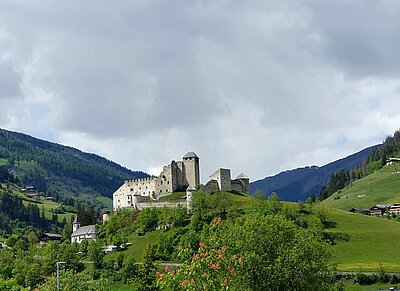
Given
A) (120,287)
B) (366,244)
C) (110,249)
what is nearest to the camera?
(120,287)

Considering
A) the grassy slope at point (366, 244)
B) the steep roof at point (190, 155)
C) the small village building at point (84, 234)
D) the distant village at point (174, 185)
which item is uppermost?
the steep roof at point (190, 155)

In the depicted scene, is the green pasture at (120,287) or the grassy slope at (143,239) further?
the grassy slope at (143,239)

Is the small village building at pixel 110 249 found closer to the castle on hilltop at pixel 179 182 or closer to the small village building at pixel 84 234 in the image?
the small village building at pixel 84 234

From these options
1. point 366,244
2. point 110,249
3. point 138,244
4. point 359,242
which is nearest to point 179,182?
point 138,244

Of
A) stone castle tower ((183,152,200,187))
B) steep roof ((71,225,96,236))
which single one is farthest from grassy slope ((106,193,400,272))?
steep roof ((71,225,96,236))

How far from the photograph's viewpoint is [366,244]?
13112cm

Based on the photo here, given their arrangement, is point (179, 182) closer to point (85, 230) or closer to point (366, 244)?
point (85, 230)

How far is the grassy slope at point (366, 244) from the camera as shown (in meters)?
111

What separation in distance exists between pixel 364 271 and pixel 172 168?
276ft

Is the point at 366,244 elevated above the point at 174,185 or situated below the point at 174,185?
below

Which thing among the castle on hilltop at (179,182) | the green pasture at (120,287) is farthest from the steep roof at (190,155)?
the green pasture at (120,287)

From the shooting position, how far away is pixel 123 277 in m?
121

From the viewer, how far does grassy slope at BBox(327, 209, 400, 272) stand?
111 metres

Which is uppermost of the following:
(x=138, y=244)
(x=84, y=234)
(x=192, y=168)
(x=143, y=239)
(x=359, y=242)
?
(x=192, y=168)
